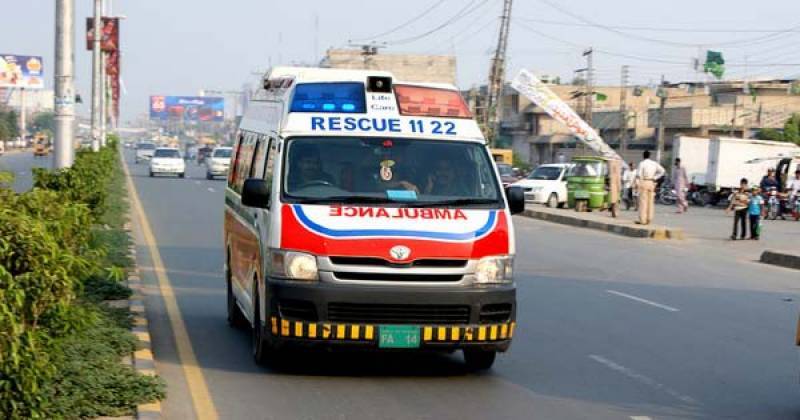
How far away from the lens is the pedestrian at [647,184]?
30641 millimetres

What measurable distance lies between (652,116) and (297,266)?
236ft

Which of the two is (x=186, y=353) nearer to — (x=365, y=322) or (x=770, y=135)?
(x=365, y=322)

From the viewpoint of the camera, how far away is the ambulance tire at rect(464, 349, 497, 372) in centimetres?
1027

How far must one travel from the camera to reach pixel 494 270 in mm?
9680

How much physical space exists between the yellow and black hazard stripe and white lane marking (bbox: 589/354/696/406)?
4.31 ft

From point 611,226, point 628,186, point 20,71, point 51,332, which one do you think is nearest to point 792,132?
point 628,186

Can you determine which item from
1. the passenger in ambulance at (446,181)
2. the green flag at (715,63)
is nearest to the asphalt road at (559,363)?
the passenger in ambulance at (446,181)

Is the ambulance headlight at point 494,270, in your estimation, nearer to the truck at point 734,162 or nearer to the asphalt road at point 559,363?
the asphalt road at point 559,363

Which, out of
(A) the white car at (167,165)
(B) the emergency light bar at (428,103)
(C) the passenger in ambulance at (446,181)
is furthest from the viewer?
(A) the white car at (167,165)

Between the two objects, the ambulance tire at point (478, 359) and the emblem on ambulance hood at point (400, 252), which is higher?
the emblem on ambulance hood at point (400, 252)

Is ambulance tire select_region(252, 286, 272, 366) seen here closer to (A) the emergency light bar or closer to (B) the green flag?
(A) the emergency light bar

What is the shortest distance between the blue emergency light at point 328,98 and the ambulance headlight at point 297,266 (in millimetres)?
1558

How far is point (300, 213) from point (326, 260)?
1.59 feet

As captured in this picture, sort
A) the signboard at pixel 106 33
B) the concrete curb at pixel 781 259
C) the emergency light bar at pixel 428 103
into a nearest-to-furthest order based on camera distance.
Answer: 1. the emergency light bar at pixel 428 103
2. the concrete curb at pixel 781 259
3. the signboard at pixel 106 33
